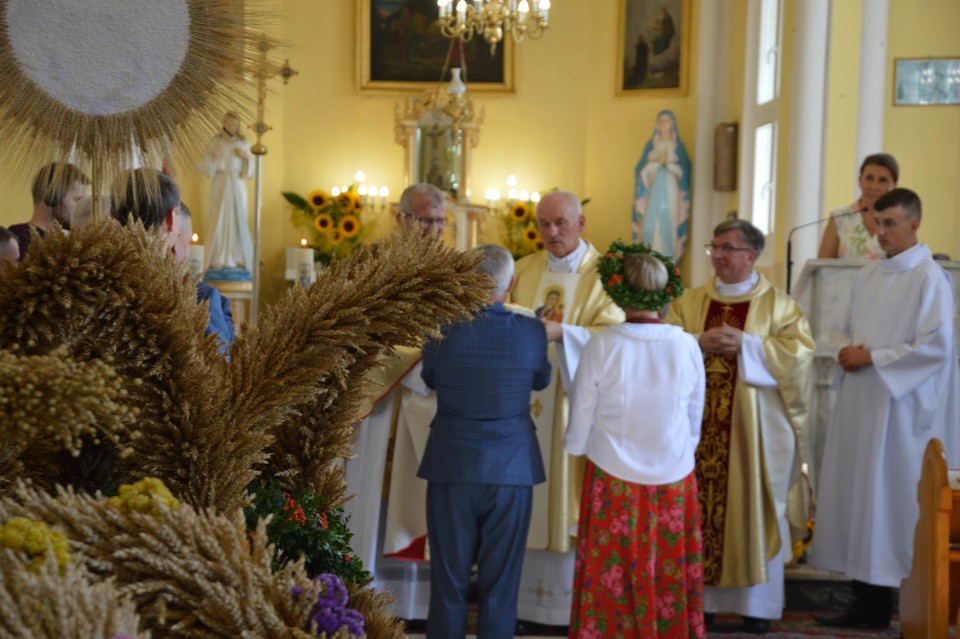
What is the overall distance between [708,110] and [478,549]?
8964mm

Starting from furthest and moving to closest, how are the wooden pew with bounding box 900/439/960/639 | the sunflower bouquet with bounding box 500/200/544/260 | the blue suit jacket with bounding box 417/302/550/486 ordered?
the sunflower bouquet with bounding box 500/200/544/260 < the blue suit jacket with bounding box 417/302/550/486 < the wooden pew with bounding box 900/439/960/639

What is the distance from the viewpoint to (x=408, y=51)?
14164mm

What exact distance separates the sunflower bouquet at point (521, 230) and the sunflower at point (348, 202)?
5.06 feet

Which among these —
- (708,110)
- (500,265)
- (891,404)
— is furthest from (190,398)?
(708,110)

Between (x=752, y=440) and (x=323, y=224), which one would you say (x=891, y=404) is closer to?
(x=752, y=440)

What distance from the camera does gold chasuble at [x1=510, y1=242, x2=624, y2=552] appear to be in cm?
561

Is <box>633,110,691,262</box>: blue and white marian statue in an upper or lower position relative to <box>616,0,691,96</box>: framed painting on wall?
lower

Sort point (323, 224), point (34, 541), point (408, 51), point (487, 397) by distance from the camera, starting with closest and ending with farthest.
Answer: point (34, 541), point (487, 397), point (323, 224), point (408, 51)

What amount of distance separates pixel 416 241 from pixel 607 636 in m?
4.12

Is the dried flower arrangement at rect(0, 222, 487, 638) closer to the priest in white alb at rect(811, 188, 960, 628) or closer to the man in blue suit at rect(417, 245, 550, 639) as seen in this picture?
the man in blue suit at rect(417, 245, 550, 639)

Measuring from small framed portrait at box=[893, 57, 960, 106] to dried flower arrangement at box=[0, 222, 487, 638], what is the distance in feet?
30.4

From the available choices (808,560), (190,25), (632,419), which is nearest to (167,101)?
(190,25)

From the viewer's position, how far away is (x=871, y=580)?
5.55 metres

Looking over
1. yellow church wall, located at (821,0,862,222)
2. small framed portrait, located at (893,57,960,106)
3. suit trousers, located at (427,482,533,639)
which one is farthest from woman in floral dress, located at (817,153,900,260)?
suit trousers, located at (427,482,533,639)
